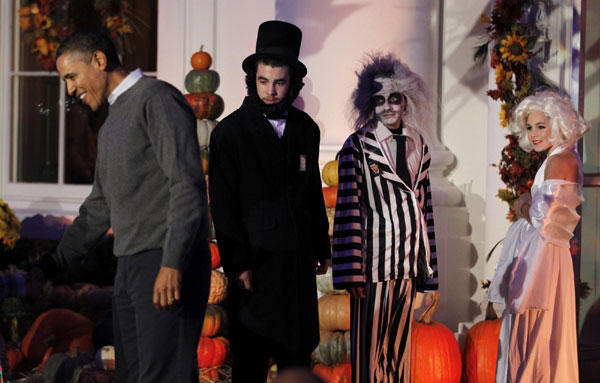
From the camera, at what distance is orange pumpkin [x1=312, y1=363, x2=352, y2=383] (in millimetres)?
4797

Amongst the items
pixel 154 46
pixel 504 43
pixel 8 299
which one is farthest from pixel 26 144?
pixel 504 43

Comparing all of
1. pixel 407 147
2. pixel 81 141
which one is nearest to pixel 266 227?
pixel 407 147

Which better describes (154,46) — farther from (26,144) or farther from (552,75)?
(552,75)

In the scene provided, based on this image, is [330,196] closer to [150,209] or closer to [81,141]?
[150,209]

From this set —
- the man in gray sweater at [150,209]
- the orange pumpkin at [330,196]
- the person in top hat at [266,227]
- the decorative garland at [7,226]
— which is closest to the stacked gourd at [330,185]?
the orange pumpkin at [330,196]

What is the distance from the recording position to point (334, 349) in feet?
16.0

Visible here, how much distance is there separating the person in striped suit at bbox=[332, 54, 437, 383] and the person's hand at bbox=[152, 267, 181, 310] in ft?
3.80

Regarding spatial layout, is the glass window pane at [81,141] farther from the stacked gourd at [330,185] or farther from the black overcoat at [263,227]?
the black overcoat at [263,227]

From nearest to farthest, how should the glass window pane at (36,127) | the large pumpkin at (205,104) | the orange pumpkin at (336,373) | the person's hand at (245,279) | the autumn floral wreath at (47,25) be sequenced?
the person's hand at (245,279) → the orange pumpkin at (336,373) → the large pumpkin at (205,104) → the autumn floral wreath at (47,25) → the glass window pane at (36,127)

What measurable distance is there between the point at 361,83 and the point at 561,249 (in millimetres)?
1289

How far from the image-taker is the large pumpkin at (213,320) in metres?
5.21

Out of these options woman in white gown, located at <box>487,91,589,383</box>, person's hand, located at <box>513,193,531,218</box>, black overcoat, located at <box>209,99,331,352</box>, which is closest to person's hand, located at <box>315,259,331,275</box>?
black overcoat, located at <box>209,99,331,352</box>

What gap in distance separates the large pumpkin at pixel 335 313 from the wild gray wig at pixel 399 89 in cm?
129

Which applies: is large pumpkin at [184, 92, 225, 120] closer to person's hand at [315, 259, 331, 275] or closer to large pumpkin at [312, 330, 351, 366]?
large pumpkin at [312, 330, 351, 366]
